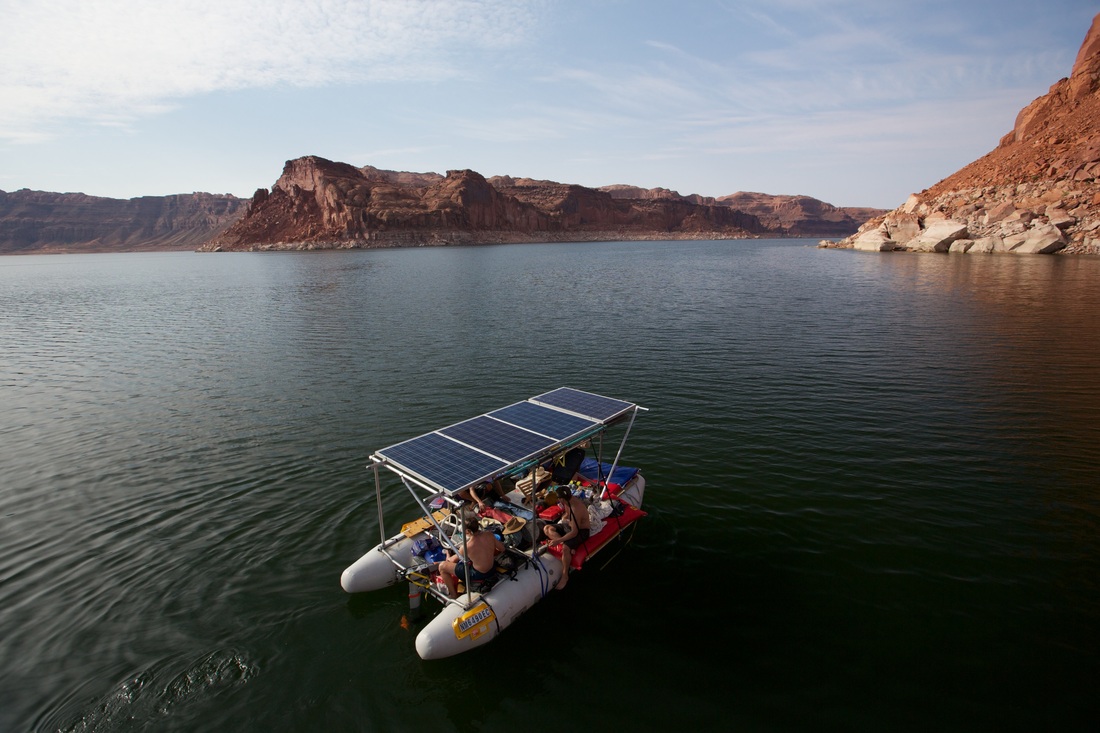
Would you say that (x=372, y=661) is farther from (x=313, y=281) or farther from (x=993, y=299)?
(x=313, y=281)

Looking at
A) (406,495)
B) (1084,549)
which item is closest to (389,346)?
(406,495)

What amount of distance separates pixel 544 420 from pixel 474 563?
377 centimetres

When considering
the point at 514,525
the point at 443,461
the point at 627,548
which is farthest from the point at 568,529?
the point at 443,461

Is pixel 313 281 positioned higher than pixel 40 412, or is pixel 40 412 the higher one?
pixel 313 281

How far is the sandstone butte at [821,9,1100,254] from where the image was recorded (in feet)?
238

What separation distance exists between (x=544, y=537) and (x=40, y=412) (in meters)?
22.2

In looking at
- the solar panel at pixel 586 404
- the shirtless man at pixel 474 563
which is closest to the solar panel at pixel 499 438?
the shirtless man at pixel 474 563

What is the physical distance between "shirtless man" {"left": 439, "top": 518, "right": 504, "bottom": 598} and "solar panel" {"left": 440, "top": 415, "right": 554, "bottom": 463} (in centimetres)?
154

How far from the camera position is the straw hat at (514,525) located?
33.6 ft

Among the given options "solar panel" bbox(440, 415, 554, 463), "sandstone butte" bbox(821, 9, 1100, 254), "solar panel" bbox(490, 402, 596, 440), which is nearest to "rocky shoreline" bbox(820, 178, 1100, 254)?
"sandstone butte" bbox(821, 9, 1100, 254)

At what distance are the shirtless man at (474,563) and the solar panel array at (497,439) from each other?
1.29m

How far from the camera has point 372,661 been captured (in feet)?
29.7

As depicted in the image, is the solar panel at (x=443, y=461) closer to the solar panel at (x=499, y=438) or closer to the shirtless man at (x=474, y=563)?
the solar panel at (x=499, y=438)

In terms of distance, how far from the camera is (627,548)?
39.9 feet
